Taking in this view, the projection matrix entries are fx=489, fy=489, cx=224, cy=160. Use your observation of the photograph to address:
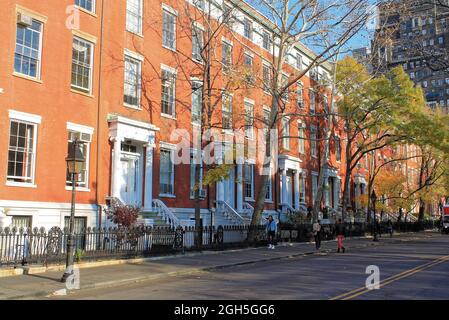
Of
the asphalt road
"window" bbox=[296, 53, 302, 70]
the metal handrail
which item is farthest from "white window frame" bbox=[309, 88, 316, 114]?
the asphalt road

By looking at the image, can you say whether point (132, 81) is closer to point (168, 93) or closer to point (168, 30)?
point (168, 93)

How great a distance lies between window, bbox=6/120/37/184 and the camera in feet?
60.4

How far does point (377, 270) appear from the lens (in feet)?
53.1

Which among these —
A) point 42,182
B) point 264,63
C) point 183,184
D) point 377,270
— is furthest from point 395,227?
point 42,182

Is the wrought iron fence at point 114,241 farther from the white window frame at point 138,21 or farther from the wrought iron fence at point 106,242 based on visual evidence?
the white window frame at point 138,21

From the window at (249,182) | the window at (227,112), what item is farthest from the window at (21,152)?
the window at (249,182)

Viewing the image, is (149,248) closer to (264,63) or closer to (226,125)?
(226,125)

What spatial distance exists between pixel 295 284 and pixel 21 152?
11.9 meters

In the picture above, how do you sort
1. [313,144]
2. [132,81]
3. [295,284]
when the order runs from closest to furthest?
[295,284] < [132,81] < [313,144]

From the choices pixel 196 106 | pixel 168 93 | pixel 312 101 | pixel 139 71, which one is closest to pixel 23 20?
pixel 139 71

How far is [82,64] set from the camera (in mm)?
21672

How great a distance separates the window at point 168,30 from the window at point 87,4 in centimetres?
491

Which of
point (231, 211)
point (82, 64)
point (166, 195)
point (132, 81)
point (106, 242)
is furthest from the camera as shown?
point (231, 211)

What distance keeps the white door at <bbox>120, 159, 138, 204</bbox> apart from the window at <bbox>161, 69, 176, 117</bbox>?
381cm
